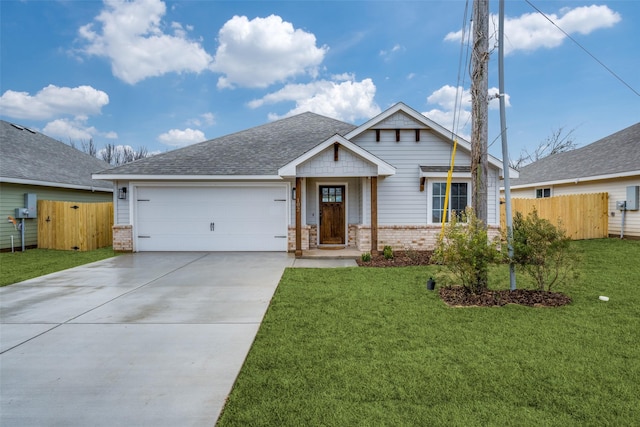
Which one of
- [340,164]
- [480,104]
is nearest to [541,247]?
[480,104]

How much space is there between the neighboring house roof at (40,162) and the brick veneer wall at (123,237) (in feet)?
13.3

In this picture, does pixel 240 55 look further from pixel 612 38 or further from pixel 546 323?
pixel 612 38

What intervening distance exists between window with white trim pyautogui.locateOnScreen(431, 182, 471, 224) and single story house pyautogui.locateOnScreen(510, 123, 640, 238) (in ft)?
23.1

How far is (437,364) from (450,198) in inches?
335

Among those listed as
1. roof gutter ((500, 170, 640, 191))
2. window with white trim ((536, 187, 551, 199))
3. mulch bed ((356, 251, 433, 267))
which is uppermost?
roof gutter ((500, 170, 640, 191))

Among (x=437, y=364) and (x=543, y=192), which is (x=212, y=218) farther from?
(x=543, y=192)

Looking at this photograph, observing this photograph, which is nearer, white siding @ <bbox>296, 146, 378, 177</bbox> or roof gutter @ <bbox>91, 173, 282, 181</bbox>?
white siding @ <bbox>296, 146, 378, 177</bbox>

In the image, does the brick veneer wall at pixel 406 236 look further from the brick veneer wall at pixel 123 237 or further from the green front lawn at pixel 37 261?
the green front lawn at pixel 37 261

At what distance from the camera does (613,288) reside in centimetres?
614

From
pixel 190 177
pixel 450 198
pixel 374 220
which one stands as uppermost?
pixel 190 177

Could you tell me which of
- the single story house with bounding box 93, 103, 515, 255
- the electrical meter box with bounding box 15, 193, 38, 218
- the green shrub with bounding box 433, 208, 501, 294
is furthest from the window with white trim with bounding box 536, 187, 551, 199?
the electrical meter box with bounding box 15, 193, 38, 218

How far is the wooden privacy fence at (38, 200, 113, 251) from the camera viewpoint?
12312 millimetres

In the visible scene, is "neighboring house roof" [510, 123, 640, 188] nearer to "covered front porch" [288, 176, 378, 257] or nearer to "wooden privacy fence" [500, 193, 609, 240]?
"wooden privacy fence" [500, 193, 609, 240]

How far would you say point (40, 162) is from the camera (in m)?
14.3
